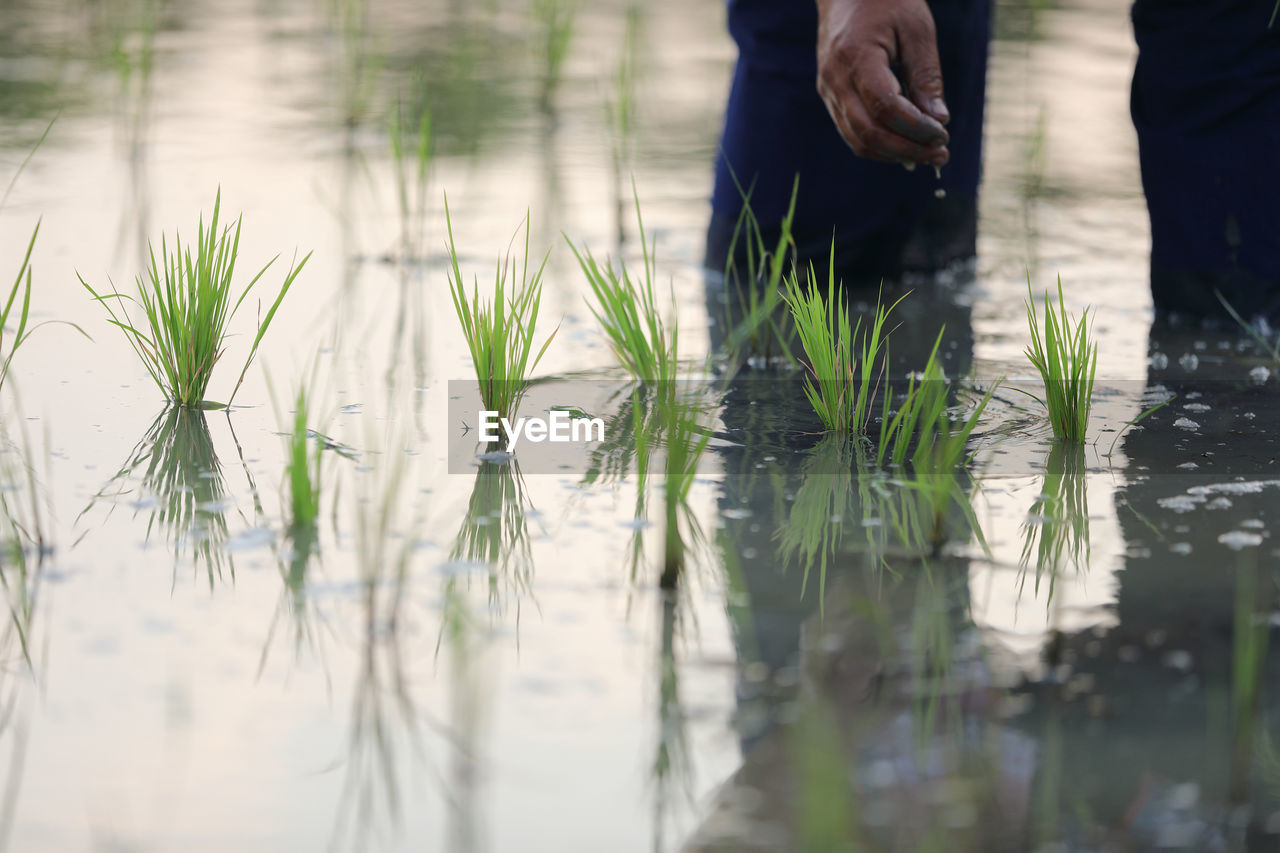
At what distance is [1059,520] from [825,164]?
1.08m

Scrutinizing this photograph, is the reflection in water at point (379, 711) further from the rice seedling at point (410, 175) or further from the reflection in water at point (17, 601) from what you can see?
the rice seedling at point (410, 175)

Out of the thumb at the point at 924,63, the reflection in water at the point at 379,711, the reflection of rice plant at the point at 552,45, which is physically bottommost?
the reflection in water at the point at 379,711

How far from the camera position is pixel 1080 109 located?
12.9 ft

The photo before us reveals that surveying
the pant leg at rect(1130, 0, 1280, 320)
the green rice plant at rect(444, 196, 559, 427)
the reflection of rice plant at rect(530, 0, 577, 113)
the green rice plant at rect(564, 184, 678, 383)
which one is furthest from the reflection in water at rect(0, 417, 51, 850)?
the reflection of rice plant at rect(530, 0, 577, 113)

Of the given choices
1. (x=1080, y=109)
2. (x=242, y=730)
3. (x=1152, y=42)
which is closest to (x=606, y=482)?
(x=242, y=730)

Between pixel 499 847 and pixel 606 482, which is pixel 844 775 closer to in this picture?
pixel 499 847

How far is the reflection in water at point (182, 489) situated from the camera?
1509mm

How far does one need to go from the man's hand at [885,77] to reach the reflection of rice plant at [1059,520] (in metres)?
0.56

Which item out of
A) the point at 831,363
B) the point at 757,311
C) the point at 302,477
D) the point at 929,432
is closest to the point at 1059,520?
the point at 929,432

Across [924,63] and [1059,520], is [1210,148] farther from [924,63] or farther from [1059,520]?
[1059,520]

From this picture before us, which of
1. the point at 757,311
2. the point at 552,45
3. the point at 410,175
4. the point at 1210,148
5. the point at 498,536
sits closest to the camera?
the point at 498,536

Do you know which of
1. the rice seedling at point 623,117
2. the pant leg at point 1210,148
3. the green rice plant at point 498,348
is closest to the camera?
the green rice plant at point 498,348

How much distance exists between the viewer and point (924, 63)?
217 cm

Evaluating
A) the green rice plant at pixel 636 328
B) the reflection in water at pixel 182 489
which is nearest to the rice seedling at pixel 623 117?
the green rice plant at pixel 636 328
